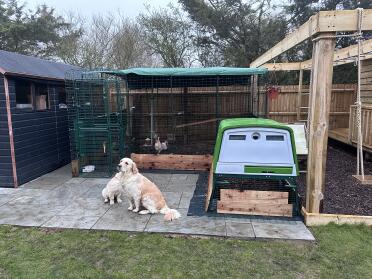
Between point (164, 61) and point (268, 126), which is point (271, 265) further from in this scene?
point (164, 61)

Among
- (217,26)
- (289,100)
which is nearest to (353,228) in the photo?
(289,100)

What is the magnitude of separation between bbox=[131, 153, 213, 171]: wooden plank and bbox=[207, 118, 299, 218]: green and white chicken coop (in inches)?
114

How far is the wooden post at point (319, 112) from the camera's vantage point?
13.9 feet

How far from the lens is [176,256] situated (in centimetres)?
381

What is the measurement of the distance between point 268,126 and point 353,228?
1887 mm

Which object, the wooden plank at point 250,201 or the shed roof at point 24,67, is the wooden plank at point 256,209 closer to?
the wooden plank at point 250,201

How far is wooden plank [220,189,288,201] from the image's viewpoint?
489cm

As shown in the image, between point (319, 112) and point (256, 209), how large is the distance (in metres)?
1.78

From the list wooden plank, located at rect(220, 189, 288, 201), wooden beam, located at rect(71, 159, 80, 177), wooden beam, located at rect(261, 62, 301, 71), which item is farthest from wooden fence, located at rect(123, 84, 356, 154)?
wooden plank, located at rect(220, 189, 288, 201)

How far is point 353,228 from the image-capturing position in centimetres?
445

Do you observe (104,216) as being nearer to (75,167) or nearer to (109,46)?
(75,167)

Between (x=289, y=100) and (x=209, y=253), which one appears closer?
(x=209, y=253)

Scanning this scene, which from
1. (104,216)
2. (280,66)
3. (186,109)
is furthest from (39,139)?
(280,66)

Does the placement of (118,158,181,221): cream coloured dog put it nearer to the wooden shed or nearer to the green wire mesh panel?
the green wire mesh panel
